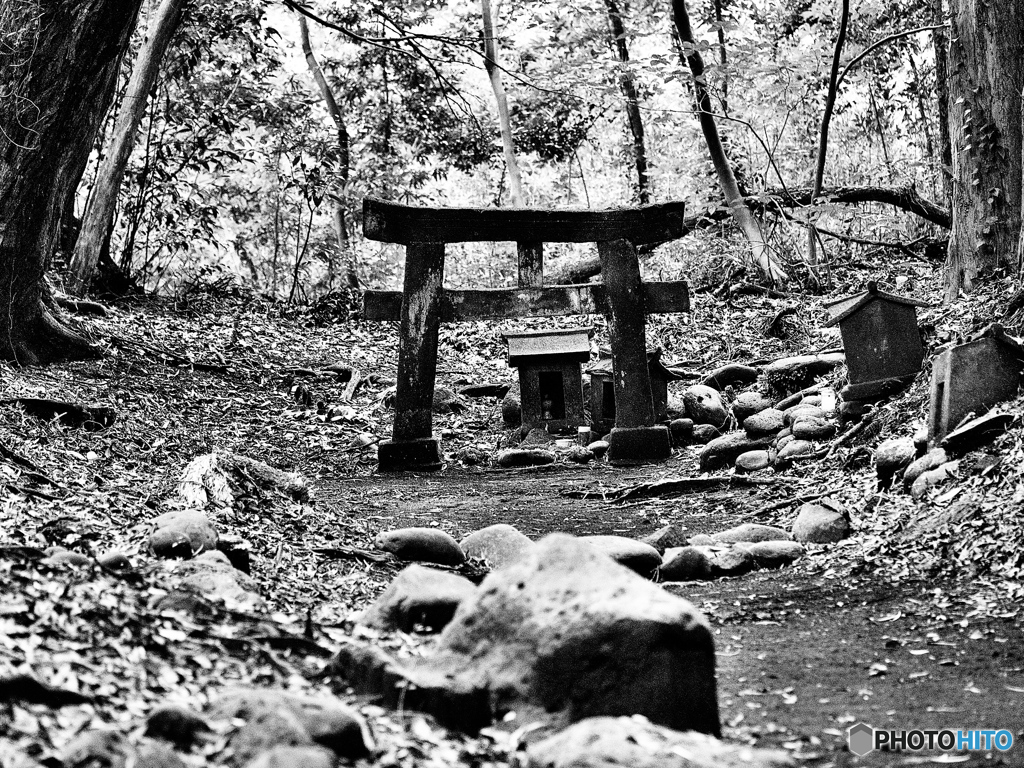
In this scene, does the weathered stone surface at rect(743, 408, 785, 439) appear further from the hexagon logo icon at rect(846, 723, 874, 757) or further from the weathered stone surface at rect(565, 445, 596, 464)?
the hexagon logo icon at rect(846, 723, 874, 757)

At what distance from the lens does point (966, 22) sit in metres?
8.45

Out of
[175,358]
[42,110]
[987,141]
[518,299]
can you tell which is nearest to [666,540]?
[518,299]

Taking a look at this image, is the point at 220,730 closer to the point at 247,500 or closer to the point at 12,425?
the point at 247,500

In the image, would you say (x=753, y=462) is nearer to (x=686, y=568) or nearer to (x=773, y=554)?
(x=773, y=554)

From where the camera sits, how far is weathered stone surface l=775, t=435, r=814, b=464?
7.40 meters

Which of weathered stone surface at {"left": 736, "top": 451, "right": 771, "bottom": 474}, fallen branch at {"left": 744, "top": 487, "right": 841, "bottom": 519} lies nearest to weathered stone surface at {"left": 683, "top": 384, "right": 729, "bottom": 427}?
weathered stone surface at {"left": 736, "top": 451, "right": 771, "bottom": 474}

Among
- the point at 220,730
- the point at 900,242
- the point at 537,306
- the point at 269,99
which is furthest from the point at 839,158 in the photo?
the point at 220,730

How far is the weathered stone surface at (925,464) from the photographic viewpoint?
550 cm

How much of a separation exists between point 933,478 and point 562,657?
136 inches

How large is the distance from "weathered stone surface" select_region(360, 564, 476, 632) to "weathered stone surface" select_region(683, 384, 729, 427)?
668 cm

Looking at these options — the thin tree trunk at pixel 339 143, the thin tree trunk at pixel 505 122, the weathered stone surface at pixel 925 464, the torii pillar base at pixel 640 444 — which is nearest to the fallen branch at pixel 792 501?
the weathered stone surface at pixel 925 464

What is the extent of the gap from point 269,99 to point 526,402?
8.33 meters

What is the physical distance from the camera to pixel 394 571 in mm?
4980

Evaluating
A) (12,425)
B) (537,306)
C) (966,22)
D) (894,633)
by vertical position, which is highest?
(966,22)
